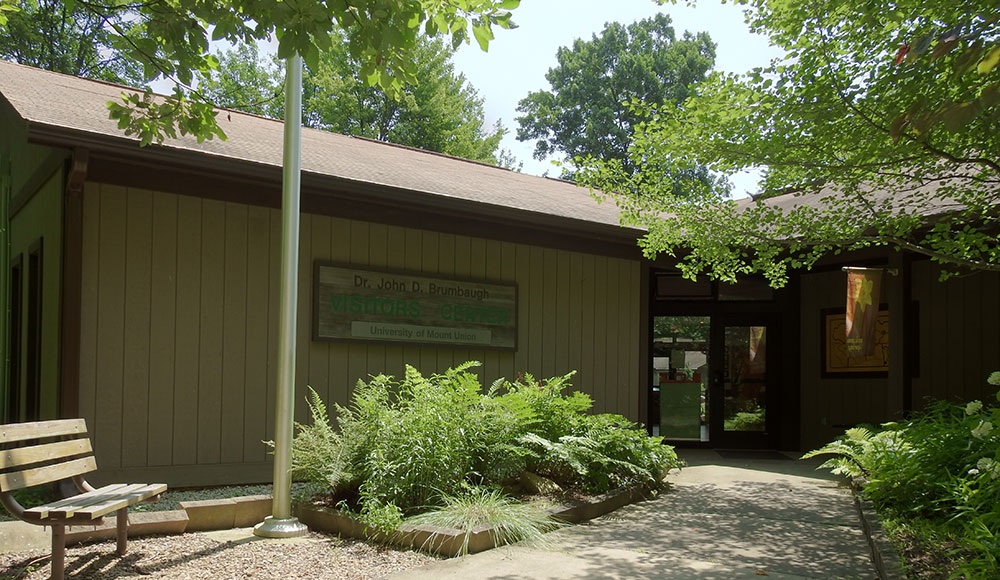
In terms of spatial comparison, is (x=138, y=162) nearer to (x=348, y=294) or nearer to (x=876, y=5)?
(x=348, y=294)

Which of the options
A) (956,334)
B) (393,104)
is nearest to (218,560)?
(956,334)

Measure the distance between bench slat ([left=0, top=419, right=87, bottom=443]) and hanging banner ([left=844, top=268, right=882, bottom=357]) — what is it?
26.2ft

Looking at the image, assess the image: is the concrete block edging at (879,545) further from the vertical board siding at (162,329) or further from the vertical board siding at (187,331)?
the vertical board siding at (162,329)

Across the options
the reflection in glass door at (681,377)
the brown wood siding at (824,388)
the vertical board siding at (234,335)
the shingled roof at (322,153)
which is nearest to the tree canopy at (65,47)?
the shingled roof at (322,153)

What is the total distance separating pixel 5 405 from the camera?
31.6 feet

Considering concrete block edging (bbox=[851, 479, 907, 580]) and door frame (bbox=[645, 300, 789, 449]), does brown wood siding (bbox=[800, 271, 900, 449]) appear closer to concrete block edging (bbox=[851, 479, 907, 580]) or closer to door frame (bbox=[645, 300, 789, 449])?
door frame (bbox=[645, 300, 789, 449])

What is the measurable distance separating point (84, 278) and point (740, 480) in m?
6.49

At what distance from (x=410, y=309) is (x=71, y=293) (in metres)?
3.26

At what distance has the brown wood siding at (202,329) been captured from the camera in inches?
273

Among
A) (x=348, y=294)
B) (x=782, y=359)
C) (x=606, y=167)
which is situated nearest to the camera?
(x=606, y=167)

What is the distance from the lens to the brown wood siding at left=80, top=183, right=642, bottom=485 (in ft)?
22.8

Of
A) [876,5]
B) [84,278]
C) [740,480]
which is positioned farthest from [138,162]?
[740,480]

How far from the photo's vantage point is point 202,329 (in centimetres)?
743

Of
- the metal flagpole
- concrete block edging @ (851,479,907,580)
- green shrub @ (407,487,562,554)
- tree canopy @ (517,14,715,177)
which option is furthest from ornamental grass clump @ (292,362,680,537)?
tree canopy @ (517,14,715,177)
